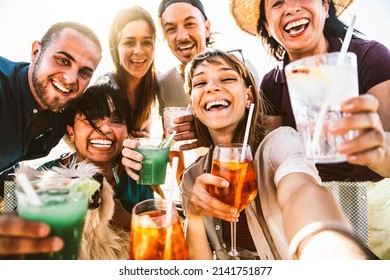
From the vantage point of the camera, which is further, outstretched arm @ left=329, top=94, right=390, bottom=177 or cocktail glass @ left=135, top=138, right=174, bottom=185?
cocktail glass @ left=135, top=138, right=174, bottom=185

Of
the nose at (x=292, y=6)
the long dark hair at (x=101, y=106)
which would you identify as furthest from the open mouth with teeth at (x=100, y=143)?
the nose at (x=292, y=6)

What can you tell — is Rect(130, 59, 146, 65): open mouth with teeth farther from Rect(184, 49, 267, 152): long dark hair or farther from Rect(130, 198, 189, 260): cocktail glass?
Rect(130, 198, 189, 260): cocktail glass

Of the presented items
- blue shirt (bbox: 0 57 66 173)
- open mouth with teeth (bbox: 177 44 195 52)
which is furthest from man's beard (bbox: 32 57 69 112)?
open mouth with teeth (bbox: 177 44 195 52)

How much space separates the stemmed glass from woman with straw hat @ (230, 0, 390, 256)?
0.65 meters

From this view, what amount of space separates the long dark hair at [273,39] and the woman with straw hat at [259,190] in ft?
0.90

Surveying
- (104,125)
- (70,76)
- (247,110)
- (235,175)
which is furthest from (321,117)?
(70,76)

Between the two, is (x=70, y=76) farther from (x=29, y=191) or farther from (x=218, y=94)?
(x=29, y=191)

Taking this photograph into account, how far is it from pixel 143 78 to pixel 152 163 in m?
0.66

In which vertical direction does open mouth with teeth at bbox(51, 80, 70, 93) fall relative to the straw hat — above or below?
below

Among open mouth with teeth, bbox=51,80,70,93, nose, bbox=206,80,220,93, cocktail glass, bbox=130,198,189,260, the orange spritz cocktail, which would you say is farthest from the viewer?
open mouth with teeth, bbox=51,80,70,93

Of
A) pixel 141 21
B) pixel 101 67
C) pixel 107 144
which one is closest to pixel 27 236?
pixel 107 144

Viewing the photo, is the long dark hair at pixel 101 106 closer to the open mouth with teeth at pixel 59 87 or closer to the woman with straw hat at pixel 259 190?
the open mouth with teeth at pixel 59 87

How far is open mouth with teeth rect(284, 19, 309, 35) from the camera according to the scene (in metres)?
1.77

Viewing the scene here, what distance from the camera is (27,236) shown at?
1.17 m
